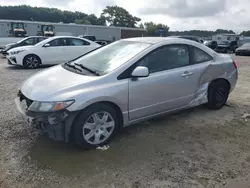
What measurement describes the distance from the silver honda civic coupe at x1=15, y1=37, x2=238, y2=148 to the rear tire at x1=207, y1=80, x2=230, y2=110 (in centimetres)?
3

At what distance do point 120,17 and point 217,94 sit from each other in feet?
279

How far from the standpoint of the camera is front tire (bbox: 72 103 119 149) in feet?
10.3

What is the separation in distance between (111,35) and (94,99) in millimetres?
41968

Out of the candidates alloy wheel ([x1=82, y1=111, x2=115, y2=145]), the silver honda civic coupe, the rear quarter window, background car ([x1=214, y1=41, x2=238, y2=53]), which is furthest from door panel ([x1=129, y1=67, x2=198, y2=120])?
background car ([x1=214, y1=41, x2=238, y2=53])

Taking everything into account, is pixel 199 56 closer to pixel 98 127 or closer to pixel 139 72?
pixel 139 72

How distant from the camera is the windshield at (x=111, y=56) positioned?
3617 millimetres

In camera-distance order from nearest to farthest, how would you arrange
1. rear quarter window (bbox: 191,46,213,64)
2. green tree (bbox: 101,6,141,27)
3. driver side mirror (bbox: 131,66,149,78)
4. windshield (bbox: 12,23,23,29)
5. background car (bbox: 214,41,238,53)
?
1. driver side mirror (bbox: 131,66,149,78)
2. rear quarter window (bbox: 191,46,213,64)
3. background car (bbox: 214,41,238,53)
4. windshield (bbox: 12,23,23,29)
5. green tree (bbox: 101,6,141,27)

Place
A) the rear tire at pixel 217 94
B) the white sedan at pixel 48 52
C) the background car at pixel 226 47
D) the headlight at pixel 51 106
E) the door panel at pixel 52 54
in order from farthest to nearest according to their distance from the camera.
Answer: the background car at pixel 226 47 → the door panel at pixel 52 54 → the white sedan at pixel 48 52 → the rear tire at pixel 217 94 → the headlight at pixel 51 106

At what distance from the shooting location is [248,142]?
12.0 ft

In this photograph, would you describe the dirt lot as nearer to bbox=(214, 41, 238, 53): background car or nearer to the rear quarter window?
the rear quarter window

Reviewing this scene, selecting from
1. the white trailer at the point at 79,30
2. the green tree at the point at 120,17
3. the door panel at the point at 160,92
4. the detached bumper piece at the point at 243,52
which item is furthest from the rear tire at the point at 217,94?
the green tree at the point at 120,17

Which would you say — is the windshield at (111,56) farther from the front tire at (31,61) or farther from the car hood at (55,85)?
the front tire at (31,61)

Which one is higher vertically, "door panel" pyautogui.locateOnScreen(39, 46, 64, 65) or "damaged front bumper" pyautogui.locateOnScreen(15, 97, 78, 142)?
"door panel" pyautogui.locateOnScreen(39, 46, 64, 65)

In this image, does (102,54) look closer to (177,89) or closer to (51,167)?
(177,89)
